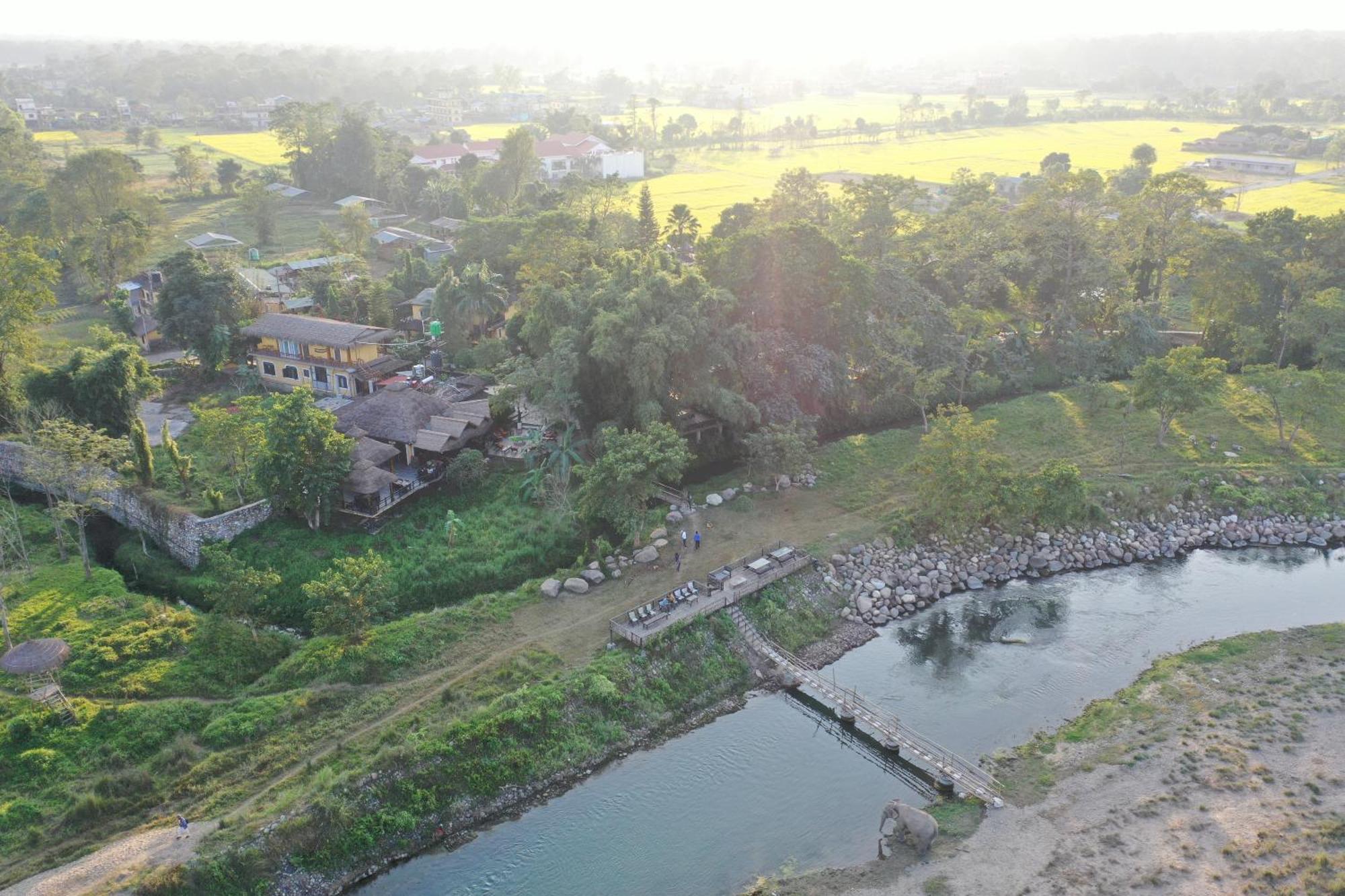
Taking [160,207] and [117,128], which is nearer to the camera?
[160,207]

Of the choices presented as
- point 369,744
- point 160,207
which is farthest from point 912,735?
point 160,207

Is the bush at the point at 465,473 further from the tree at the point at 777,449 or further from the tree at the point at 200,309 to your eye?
the tree at the point at 200,309

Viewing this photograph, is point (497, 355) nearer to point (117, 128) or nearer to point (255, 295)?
point (255, 295)

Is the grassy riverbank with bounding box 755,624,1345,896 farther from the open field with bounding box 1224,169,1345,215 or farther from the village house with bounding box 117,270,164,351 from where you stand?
the open field with bounding box 1224,169,1345,215

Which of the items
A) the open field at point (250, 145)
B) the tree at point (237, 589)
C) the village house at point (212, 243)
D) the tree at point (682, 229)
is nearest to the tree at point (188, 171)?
the open field at point (250, 145)

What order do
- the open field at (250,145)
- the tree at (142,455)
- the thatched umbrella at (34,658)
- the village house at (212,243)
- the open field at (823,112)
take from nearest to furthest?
the thatched umbrella at (34,658), the tree at (142,455), the village house at (212,243), the open field at (250,145), the open field at (823,112)
